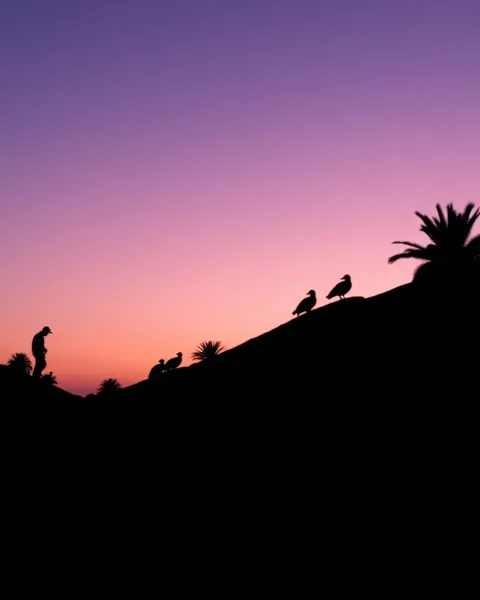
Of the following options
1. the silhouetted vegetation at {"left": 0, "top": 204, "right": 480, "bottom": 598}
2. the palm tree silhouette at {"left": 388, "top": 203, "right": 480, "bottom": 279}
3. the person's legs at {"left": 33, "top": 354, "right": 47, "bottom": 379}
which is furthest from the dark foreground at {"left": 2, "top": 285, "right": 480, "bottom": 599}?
the palm tree silhouette at {"left": 388, "top": 203, "right": 480, "bottom": 279}

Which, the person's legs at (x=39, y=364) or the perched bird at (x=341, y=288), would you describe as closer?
the perched bird at (x=341, y=288)

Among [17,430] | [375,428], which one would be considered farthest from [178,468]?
[17,430]

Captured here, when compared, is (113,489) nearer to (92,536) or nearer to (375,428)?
(92,536)

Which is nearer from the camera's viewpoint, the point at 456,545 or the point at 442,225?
the point at 456,545

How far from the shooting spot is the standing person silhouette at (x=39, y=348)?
63.3ft

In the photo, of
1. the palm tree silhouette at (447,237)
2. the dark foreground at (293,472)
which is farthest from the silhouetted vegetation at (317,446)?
the palm tree silhouette at (447,237)

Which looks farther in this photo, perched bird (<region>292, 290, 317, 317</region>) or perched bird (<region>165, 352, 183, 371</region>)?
perched bird (<region>165, 352, 183, 371</region>)

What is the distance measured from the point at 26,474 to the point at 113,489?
10.9 feet

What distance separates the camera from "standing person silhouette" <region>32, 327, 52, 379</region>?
19297mm

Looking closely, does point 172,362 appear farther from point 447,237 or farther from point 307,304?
point 447,237

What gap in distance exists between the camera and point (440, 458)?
8.76 m

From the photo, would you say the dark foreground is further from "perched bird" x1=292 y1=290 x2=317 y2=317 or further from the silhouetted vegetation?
"perched bird" x1=292 y1=290 x2=317 y2=317

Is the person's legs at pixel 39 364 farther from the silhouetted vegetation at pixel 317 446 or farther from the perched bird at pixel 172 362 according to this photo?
the perched bird at pixel 172 362

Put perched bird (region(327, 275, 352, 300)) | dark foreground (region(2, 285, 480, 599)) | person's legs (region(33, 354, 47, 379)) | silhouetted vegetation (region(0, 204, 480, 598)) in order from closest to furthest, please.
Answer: dark foreground (region(2, 285, 480, 599)) < silhouetted vegetation (region(0, 204, 480, 598)) < perched bird (region(327, 275, 352, 300)) < person's legs (region(33, 354, 47, 379))
